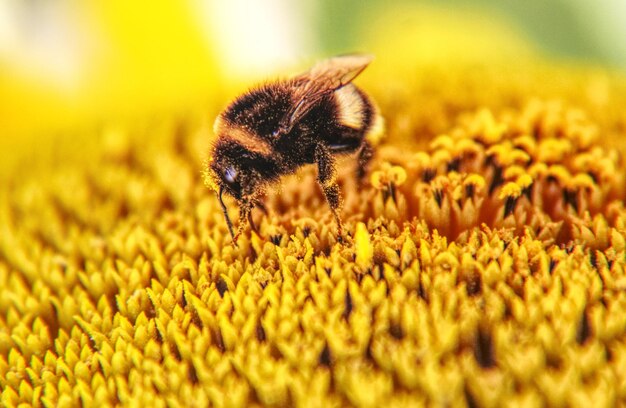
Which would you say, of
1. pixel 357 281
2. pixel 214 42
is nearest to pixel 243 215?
pixel 357 281

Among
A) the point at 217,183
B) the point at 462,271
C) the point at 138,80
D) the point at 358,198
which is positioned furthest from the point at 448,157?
the point at 138,80

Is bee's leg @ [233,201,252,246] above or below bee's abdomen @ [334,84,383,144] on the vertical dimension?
below

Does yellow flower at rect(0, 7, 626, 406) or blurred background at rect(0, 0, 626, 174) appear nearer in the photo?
yellow flower at rect(0, 7, 626, 406)

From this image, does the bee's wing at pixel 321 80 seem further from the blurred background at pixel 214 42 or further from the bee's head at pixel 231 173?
the blurred background at pixel 214 42

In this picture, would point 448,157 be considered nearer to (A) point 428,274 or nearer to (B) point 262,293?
(A) point 428,274

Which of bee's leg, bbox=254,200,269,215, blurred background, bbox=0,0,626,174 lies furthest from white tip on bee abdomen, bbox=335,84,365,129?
blurred background, bbox=0,0,626,174

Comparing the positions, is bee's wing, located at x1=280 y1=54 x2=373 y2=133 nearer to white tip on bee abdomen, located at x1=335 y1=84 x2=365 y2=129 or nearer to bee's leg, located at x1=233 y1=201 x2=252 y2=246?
white tip on bee abdomen, located at x1=335 y1=84 x2=365 y2=129

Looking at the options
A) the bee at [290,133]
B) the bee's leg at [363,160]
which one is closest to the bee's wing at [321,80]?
the bee at [290,133]

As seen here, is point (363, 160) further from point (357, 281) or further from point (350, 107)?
point (357, 281)
